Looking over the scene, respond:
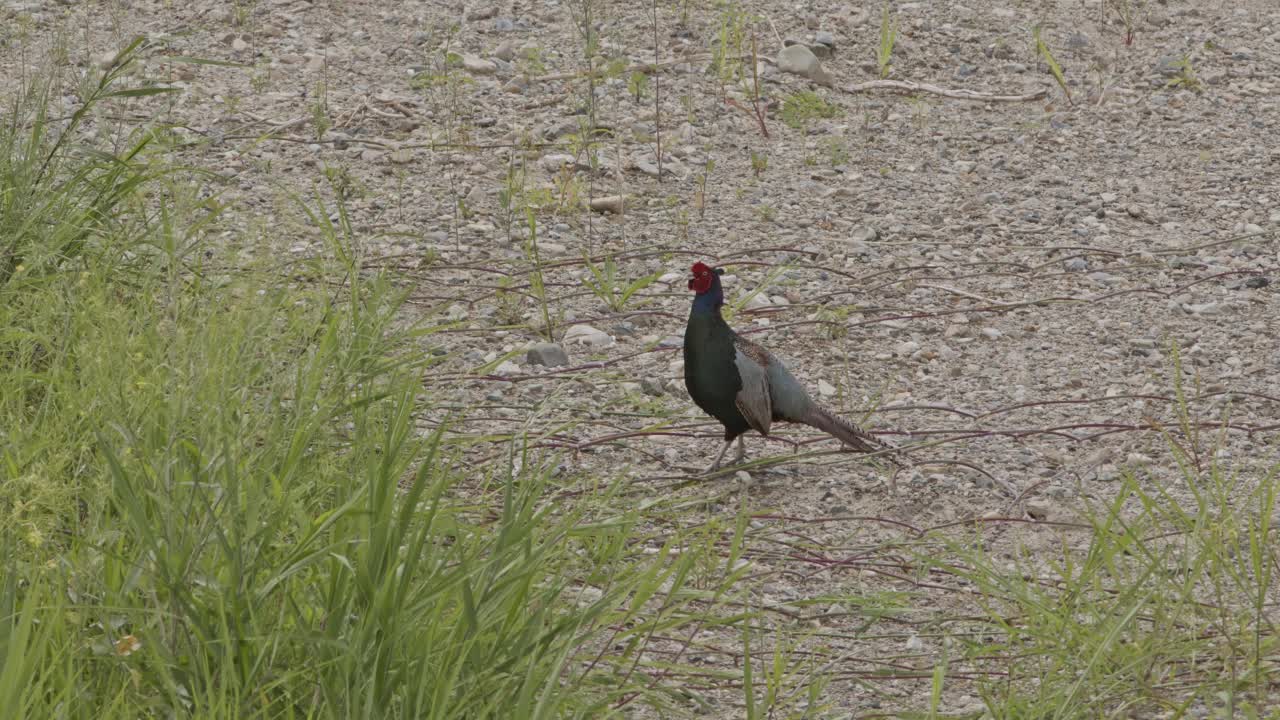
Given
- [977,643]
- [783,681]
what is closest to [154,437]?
[783,681]

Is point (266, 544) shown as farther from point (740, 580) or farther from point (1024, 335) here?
point (1024, 335)

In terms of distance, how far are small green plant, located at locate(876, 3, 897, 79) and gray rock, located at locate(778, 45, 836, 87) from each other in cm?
24

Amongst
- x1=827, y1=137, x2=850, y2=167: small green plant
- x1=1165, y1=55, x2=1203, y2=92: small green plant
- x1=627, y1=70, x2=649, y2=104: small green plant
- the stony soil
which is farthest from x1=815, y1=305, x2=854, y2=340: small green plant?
x1=1165, y1=55, x2=1203, y2=92: small green plant

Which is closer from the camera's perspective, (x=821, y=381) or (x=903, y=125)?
(x=821, y=381)

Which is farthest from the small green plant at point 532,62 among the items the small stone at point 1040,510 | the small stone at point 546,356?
the small stone at point 1040,510

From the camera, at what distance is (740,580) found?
374cm

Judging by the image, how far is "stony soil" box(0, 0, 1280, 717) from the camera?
450cm

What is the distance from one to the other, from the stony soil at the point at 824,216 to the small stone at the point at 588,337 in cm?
2

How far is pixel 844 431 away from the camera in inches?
175

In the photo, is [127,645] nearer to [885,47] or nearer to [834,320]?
[834,320]

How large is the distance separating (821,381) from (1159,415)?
1.00m

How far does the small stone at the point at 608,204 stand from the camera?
6114 millimetres

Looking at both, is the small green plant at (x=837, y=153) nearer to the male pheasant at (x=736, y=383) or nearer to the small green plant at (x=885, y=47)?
the small green plant at (x=885, y=47)

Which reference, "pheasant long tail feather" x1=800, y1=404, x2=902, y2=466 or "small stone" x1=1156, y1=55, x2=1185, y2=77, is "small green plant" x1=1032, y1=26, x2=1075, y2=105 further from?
"pheasant long tail feather" x1=800, y1=404, x2=902, y2=466
